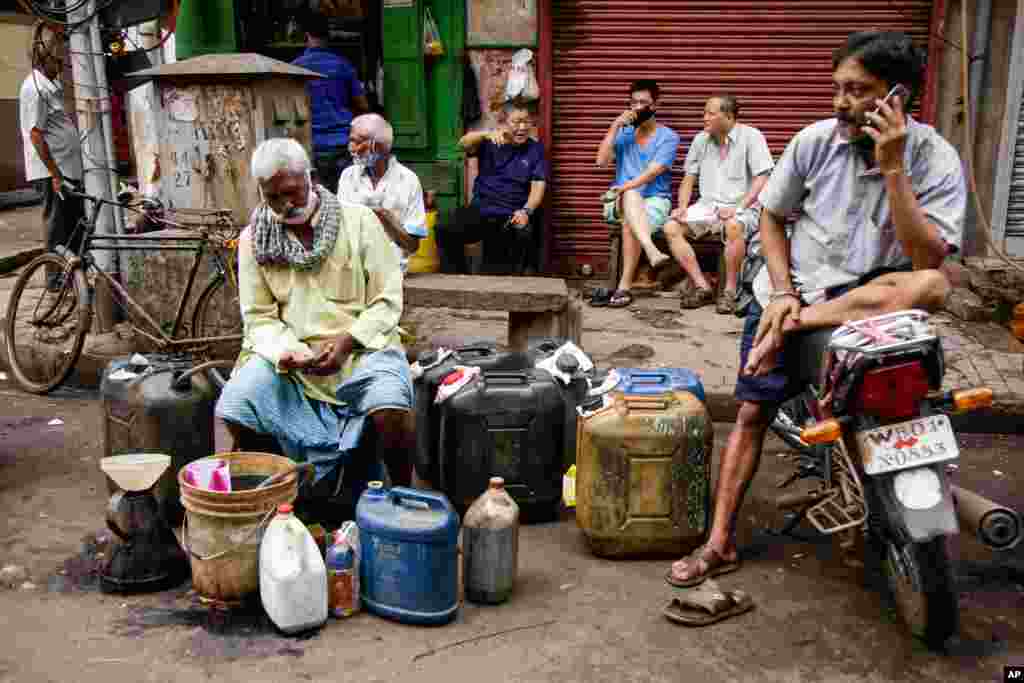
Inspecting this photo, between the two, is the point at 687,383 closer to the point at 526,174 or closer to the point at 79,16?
the point at 526,174

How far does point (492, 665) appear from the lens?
334 centimetres

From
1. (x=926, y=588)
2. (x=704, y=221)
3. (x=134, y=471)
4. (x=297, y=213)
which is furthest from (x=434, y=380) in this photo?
(x=704, y=221)

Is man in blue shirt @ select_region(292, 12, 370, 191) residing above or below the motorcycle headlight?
above

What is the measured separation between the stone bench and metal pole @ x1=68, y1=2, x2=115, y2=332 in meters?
2.13

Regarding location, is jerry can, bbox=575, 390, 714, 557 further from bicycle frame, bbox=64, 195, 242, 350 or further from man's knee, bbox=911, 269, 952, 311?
bicycle frame, bbox=64, 195, 242, 350

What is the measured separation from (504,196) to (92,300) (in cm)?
310

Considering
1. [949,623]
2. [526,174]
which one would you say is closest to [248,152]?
[526,174]

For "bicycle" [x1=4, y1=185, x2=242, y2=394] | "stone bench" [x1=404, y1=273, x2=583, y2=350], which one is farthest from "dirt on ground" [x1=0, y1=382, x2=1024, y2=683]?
"bicycle" [x1=4, y1=185, x2=242, y2=394]

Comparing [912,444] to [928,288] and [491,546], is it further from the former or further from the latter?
[491,546]

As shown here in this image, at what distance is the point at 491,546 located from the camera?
374 cm

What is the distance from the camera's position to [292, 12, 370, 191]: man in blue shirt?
7.73 meters

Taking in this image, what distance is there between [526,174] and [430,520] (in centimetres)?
478

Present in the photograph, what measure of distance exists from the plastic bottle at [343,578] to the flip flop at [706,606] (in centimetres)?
109

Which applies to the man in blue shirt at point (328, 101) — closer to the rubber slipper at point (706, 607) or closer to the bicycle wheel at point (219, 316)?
the bicycle wheel at point (219, 316)
